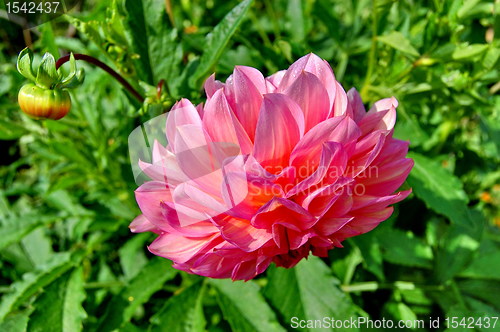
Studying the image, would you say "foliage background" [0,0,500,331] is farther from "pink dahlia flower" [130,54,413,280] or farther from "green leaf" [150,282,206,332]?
"pink dahlia flower" [130,54,413,280]

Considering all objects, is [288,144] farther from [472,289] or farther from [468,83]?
[472,289]

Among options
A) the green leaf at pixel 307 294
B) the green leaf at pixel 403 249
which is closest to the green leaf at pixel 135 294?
the green leaf at pixel 307 294

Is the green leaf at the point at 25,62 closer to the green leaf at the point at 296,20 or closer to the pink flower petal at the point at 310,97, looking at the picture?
the pink flower petal at the point at 310,97

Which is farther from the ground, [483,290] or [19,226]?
[19,226]

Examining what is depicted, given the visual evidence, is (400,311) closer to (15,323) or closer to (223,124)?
(223,124)

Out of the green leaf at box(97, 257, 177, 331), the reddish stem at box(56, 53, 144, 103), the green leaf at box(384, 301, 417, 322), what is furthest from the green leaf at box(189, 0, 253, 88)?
the green leaf at box(384, 301, 417, 322)

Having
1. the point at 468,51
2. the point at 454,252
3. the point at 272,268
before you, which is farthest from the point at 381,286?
the point at 468,51
